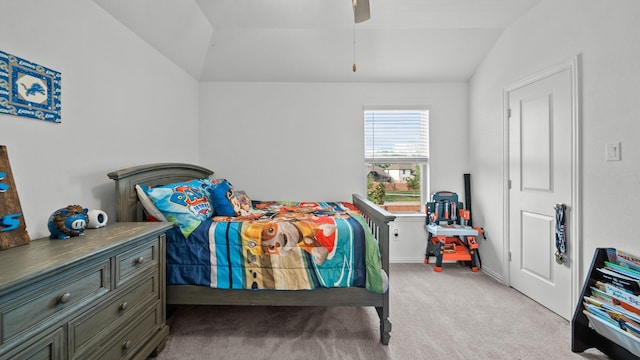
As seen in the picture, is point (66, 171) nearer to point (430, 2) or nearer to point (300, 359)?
point (300, 359)

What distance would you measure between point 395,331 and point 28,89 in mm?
2615

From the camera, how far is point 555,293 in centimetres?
219

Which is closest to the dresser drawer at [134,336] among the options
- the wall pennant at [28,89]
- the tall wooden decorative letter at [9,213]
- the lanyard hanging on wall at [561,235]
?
the tall wooden decorative letter at [9,213]

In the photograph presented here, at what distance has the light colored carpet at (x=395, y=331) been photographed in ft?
5.59

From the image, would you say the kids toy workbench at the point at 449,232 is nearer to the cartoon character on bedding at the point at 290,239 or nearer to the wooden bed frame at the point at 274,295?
the wooden bed frame at the point at 274,295

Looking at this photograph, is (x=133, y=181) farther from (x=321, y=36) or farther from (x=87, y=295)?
(x=321, y=36)

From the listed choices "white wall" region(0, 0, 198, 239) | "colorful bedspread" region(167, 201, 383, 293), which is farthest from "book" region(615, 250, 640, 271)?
"white wall" region(0, 0, 198, 239)

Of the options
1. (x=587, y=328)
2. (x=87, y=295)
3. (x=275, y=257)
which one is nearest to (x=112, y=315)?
(x=87, y=295)

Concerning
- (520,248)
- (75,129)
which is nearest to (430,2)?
(520,248)

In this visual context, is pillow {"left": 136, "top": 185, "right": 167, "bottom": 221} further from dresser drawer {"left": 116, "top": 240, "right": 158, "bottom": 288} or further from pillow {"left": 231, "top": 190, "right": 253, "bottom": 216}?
pillow {"left": 231, "top": 190, "right": 253, "bottom": 216}

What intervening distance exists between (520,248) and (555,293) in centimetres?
46

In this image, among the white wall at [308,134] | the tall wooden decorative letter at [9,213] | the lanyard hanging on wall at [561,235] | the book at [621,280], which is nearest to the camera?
the tall wooden decorative letter at [9,213]

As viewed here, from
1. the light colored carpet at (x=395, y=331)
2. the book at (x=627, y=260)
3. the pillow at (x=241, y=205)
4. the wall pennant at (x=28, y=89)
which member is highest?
the wall pennant at (x=28, y=89)

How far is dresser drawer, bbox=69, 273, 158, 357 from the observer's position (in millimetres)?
1107
